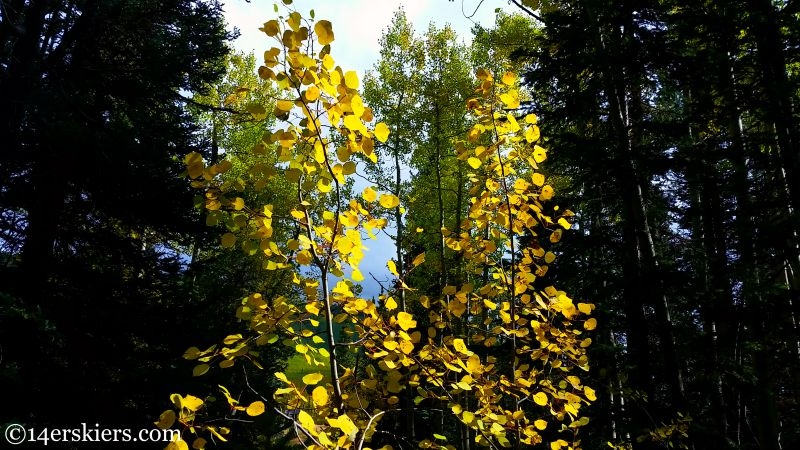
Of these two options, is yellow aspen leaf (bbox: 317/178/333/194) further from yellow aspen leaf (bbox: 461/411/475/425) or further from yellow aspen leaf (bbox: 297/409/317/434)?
yellow aspen leaf (bbox: 461/411/475/425)

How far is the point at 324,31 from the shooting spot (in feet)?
3.60

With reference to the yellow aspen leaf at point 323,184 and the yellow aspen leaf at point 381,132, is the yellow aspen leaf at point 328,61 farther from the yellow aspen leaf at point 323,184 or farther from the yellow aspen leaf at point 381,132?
the yellow aspen leaf at point 323,184

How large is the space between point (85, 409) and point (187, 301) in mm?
1627

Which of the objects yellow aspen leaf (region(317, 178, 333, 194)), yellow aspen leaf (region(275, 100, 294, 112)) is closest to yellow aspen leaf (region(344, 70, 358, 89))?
yellow aspen leaf (region(275, 100, 294, 112))

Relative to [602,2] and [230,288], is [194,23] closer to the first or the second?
[230,288]

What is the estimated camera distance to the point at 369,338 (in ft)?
4.91

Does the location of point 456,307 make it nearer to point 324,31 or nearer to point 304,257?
point 304,257

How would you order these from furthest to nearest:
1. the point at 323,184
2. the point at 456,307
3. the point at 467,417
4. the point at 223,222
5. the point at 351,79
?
the point at 223,222 → the point at 456,307 → the point at 467,417 → the point at 323,184 → the point at 351,79

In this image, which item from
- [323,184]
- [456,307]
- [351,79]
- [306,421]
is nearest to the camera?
[306,421]

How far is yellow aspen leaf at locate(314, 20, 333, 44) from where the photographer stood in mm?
1091

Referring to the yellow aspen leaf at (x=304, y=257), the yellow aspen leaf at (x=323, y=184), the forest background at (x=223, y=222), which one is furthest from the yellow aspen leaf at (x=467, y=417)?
the forest background at (x=223, y=222)

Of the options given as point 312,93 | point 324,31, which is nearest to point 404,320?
point 312,93

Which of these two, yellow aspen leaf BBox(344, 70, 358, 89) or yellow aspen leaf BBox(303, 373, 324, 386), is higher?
yellow aspen leaf BBox(344, 70, 358, 89)

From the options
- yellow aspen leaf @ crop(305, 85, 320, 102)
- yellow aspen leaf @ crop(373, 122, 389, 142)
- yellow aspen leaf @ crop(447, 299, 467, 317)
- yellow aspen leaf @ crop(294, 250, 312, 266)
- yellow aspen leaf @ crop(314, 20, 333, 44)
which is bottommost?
yellow aspen leaf @ crop(447, 299, 467, 317)
